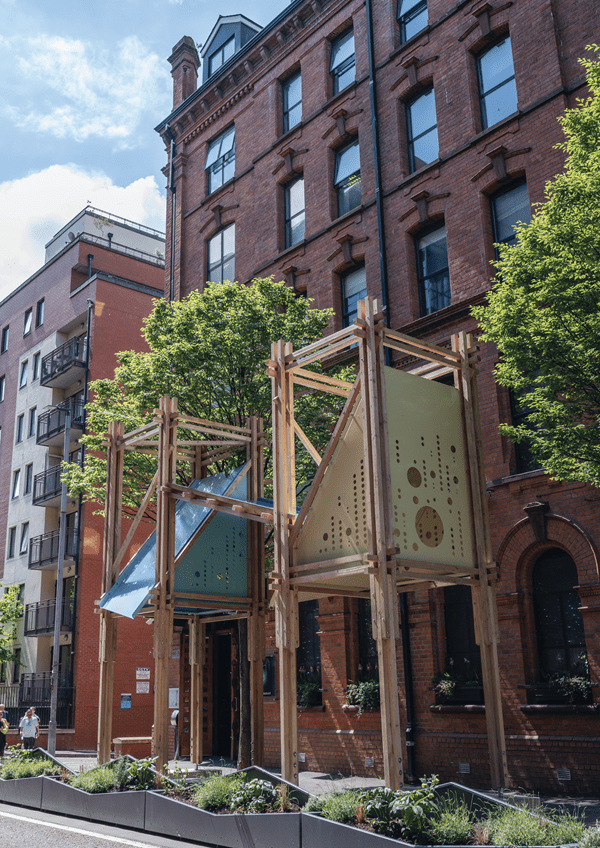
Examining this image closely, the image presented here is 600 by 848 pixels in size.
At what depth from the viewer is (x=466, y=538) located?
39.1ft

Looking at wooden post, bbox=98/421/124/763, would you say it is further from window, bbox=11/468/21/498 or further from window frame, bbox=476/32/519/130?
window, bbox=11/468/21/498

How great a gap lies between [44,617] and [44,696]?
344 cm

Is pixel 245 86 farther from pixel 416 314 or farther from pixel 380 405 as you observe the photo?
pixel 380 405

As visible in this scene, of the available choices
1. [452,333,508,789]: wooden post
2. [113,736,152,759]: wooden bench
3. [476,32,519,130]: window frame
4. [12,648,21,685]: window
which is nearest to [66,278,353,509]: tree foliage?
[452,333,508,789]: wooden post

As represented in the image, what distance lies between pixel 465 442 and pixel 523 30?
40.2 feet

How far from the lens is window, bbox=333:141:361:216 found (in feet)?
76.1

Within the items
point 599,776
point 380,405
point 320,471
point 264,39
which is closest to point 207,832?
point 320,471

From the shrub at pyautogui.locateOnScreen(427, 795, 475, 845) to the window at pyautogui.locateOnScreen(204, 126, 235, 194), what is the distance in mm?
23903

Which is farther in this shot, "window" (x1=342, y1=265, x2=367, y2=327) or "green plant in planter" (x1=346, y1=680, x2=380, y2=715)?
"window" (x1=342, y1=265, x2=367, y2=327)

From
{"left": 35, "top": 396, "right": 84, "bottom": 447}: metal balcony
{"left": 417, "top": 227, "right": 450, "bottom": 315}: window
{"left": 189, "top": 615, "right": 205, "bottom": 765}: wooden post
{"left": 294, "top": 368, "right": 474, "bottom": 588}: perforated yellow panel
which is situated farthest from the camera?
{"left": 35, "top": 396, "right": 84, "bottom": 447}: metal balcony

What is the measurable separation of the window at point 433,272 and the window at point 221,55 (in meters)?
13.9

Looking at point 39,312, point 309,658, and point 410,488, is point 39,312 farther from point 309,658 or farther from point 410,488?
point 410,488

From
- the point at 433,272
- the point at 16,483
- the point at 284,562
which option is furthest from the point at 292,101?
the point at 16,483

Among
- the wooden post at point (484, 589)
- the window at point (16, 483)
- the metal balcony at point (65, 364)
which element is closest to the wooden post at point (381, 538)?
the wooden post at point (484, 589)
